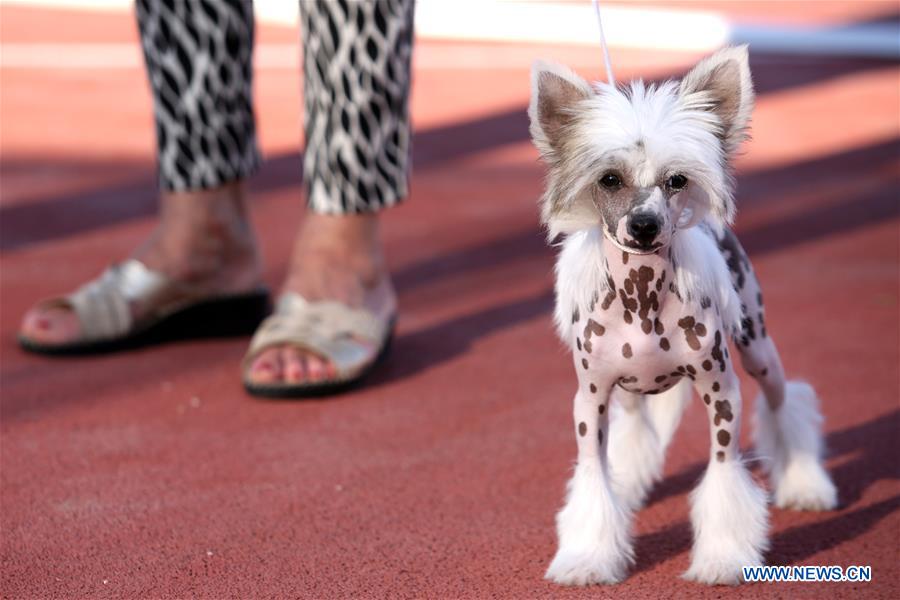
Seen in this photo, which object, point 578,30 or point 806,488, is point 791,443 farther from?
point 578,30

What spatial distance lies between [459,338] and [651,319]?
2023mm

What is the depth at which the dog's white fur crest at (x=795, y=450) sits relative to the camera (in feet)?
10.5

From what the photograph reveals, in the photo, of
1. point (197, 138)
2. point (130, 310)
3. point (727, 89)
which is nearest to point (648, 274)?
point (727, 89)

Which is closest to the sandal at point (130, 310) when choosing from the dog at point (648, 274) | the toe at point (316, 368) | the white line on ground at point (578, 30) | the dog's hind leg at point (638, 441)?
the toe at point (316, 368)

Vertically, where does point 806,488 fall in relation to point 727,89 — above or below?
below

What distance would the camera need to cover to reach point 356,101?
13.6 ft

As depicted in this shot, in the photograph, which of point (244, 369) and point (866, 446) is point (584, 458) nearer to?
point (866, 446)

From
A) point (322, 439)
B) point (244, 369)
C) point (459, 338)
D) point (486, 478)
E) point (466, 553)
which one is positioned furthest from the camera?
point (459, 338)

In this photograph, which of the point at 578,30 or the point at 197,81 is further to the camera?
the point at 578,30

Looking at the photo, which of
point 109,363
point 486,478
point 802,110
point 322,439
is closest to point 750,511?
point 486,478

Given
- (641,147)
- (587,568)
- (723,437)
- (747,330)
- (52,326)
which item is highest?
(641,147)

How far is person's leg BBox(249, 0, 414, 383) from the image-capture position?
4.09 m

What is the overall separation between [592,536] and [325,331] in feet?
5.06

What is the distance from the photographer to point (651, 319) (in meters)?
2.68
